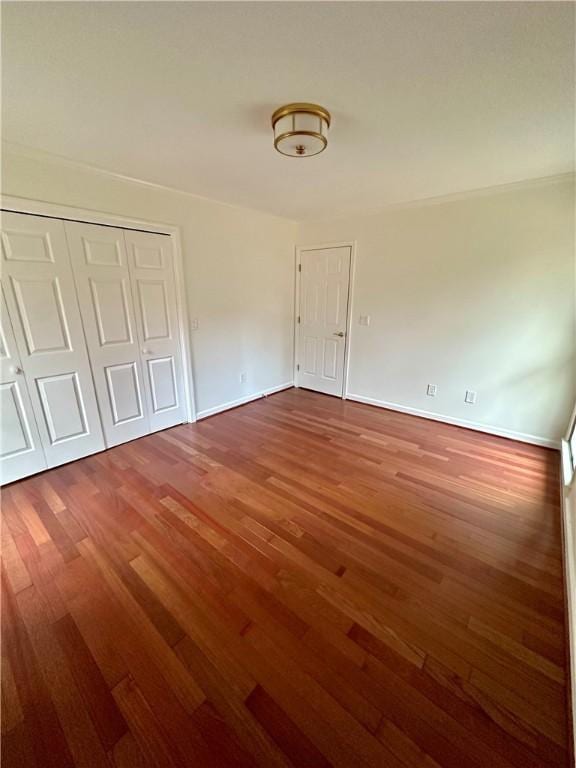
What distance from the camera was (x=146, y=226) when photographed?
8.89 feet

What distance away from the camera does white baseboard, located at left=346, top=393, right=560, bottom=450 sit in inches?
115

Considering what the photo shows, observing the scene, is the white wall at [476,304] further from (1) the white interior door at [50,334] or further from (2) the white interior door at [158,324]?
(1) the white interior door at [50,334]

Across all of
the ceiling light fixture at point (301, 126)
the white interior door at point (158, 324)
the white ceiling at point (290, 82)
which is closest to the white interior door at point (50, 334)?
the white interior door at point (158, 324)

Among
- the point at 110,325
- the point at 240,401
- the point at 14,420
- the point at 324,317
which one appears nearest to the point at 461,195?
the point at 324,317

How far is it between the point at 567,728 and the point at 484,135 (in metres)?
2.83

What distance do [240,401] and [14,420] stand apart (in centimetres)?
225

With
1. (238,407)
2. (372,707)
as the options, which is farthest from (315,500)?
(238,407)

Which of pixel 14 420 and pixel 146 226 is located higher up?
pixel 146 226

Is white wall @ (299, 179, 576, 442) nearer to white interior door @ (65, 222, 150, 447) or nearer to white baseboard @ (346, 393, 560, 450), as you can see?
white baseboard @ (346, 393, 560, 450)

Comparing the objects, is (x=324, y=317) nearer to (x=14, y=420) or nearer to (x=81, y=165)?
(x=81, y=165)

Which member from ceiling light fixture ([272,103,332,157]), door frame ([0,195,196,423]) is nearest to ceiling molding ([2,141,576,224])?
door frame ([0,195,196,423])

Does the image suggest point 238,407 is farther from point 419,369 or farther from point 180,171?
point 180,171

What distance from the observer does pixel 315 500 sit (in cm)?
217

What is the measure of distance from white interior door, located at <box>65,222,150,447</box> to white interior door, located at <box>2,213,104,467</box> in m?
0.08
